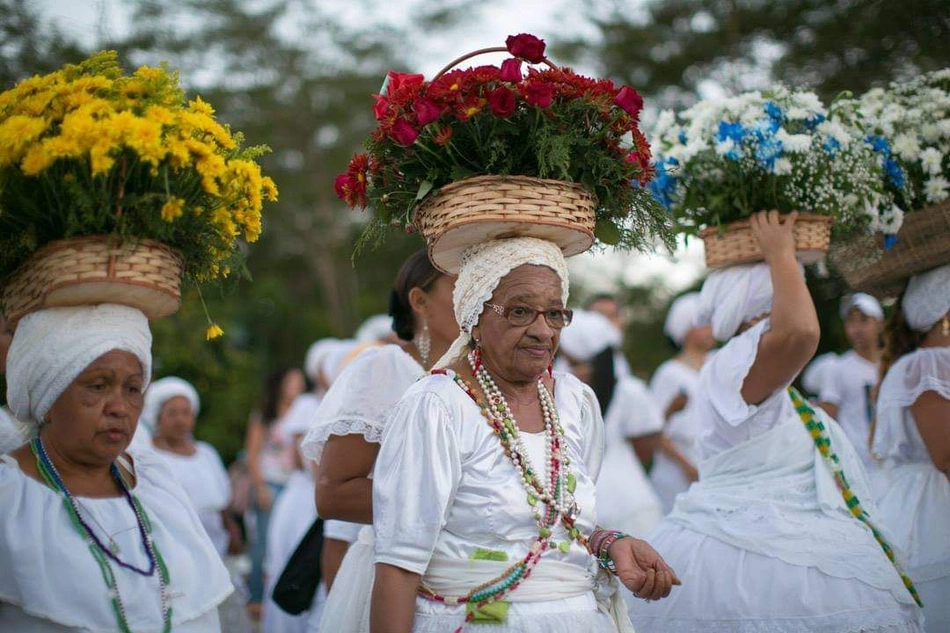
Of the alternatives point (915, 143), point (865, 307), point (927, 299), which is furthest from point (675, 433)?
point (915, 143)

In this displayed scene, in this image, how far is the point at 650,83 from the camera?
47.9ft

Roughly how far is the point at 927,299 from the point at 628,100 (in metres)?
2.46

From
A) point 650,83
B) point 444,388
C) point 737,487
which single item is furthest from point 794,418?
point 650,83

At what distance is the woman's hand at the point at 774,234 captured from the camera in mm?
4469

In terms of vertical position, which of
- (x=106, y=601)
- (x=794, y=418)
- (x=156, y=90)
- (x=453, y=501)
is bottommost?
(x=106, y=601)

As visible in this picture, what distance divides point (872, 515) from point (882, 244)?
153 cm

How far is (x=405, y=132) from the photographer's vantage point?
3.46m

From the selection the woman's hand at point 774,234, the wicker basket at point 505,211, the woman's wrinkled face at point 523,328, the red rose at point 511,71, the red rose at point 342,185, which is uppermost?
the red rose at point 511,71

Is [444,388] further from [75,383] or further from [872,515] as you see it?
[872,515]

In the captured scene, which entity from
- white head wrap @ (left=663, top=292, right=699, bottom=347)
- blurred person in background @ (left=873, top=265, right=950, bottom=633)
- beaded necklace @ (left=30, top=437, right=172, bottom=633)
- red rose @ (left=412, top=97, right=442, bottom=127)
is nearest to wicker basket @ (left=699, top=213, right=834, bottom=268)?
blurred person in background @ (left=873, top=265, right=950, bottom=633)

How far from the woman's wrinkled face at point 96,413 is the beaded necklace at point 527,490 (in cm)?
121

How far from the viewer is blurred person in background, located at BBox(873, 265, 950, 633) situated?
15.6 ft

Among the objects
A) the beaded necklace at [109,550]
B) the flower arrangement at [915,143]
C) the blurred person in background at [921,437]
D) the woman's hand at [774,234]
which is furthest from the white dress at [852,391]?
the beaded necklace at [109,550]

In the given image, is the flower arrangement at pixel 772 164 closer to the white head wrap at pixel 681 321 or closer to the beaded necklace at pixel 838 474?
the beaded necklace at pixel 838 474
